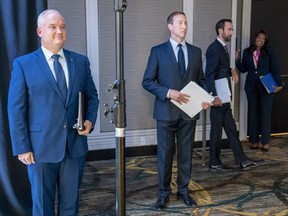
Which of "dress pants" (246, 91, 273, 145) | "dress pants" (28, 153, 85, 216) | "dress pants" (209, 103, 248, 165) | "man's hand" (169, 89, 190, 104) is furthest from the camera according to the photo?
"dress pants" (246, 91, 273, 145)

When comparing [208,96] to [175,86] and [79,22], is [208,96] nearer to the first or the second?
[175,86]

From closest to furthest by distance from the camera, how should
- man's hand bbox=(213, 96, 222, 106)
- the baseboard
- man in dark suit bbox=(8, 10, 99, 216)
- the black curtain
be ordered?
man in dark suit bbox=(8, 10, 99, 216) → the black curtain → man's hand bbox=(213, 96, 222, 106) → the baseboard

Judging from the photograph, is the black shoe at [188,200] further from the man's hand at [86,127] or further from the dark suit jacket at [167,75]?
the man's hand at [86,127]

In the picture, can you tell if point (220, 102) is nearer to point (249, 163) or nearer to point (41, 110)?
point (249, 163)

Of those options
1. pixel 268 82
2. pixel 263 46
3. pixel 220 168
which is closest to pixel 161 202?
pixel 220 168

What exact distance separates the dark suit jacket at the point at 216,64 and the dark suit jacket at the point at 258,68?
3.49 ft

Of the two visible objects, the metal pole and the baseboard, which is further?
the baseboard

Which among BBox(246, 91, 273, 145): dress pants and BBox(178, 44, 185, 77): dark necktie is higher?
BBox(178, 44, 185, 77): dark necktie

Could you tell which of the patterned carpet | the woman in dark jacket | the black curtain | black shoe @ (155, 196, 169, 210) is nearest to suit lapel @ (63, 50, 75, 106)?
the black curtain

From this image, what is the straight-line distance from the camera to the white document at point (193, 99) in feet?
10.6

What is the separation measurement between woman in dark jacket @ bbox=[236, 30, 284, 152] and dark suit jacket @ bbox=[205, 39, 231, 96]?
107cm

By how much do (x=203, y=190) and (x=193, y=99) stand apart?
1.10 m

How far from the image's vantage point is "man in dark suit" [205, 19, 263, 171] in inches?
169

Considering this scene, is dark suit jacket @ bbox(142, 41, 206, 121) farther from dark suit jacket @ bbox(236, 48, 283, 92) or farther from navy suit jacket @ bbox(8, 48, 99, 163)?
dark suit jacket @ bbox(236, 48, 283, 92)
